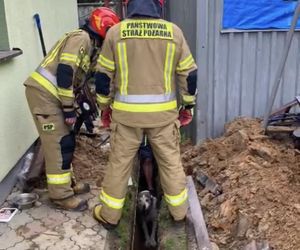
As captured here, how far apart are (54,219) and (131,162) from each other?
34.6 inches

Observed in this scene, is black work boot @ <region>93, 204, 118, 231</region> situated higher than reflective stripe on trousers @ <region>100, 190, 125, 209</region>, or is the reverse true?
reflective stripe on trousers @ <region>100, 190, 125, 209</region>

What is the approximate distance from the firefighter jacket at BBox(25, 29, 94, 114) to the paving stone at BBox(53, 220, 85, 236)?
3.15 ft

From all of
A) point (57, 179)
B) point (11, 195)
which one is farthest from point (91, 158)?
point (57, 179)

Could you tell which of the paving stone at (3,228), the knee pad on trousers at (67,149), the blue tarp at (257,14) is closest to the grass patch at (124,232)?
the knee pad on trousers at (67,149)

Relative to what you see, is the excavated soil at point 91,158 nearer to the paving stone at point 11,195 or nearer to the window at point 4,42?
the paving stone at point 11,195

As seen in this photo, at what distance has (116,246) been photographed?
3.64 meters

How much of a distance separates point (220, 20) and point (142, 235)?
107 inches

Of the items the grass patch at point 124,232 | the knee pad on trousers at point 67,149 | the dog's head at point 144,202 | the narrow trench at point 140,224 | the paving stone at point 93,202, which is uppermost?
the knee pad on trousers at point 67,149

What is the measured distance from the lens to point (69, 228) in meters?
3.69

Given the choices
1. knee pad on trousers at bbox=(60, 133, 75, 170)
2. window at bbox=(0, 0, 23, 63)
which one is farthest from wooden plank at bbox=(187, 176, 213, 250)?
window at bbox=(0, 0, 23, 63)

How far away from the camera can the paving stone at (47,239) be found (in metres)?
3.43

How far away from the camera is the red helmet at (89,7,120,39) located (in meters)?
3.72

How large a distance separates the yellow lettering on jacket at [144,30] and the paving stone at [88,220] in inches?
63.6

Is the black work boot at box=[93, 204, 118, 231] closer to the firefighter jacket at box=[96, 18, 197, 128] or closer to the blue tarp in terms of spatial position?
the firefighter jacket at box=[96, 18, 197, 128]
